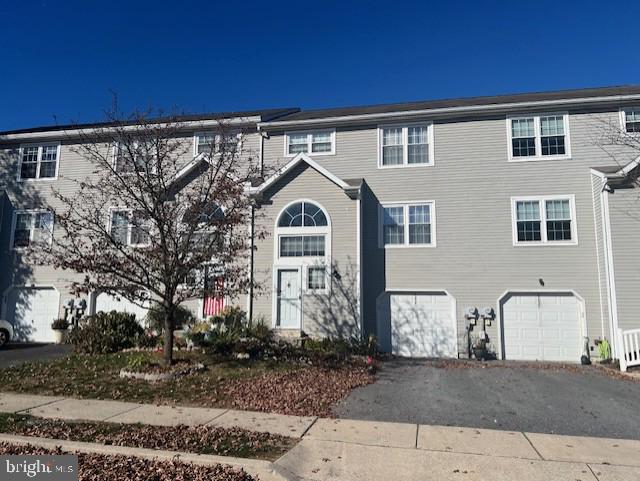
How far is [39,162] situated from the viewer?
1903 centimetres

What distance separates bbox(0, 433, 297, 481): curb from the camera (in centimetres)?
506

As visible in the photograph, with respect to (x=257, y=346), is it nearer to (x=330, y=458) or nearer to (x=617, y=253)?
(x=330, y=458)

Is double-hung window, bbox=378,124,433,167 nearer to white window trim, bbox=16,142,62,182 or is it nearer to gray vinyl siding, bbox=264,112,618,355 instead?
gray vinyl siding, bbox=264,112,618,355

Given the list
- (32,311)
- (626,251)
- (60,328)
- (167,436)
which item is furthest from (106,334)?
(626,251)

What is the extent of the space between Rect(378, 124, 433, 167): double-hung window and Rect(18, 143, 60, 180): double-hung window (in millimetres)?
13621

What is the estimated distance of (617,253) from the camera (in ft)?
43.9

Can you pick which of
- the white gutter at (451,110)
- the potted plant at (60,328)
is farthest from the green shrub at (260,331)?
the potted plant at (60,328)

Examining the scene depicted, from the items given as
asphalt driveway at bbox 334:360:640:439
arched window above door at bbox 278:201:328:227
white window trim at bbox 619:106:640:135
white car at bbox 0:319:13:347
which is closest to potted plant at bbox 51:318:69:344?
white car at bbox 0:319:13:347

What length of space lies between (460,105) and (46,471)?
15631mm

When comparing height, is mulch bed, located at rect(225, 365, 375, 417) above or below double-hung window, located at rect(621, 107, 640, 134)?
below

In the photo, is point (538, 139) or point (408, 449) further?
point (538, 139)

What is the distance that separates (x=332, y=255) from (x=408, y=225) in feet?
9.81

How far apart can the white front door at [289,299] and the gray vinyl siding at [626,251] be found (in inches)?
382

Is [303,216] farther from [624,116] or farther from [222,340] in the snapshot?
[624,116]
